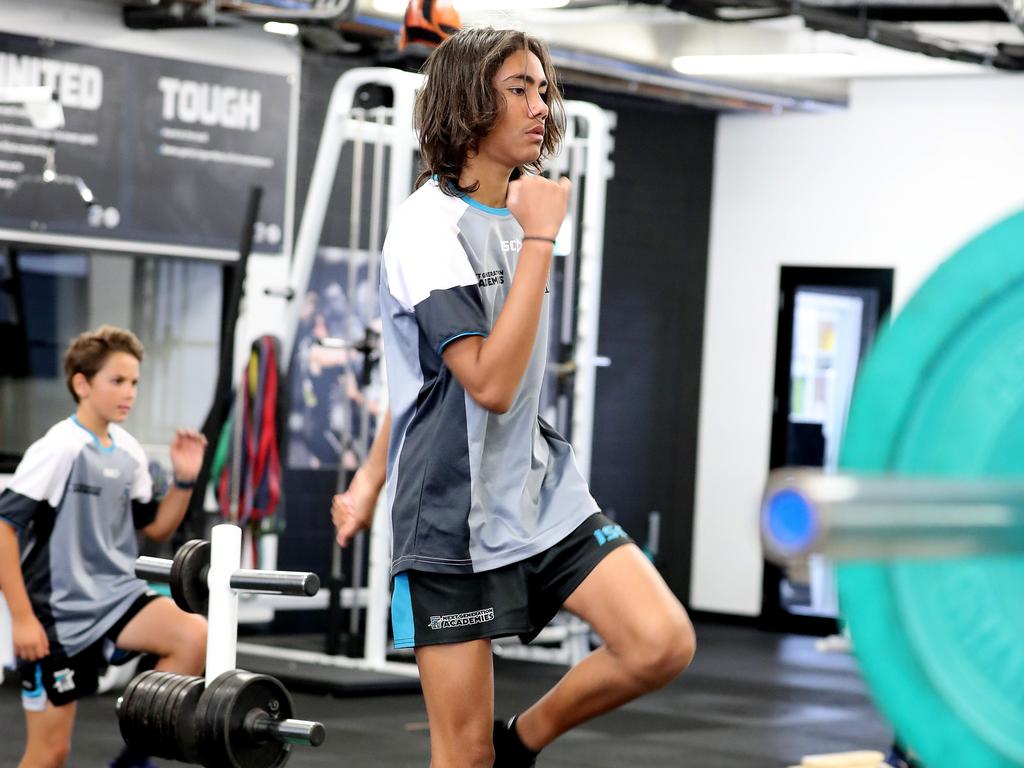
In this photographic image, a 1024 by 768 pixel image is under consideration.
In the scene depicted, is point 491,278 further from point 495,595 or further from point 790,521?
point 790,521

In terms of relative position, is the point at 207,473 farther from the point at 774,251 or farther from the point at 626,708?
the point at 774,251

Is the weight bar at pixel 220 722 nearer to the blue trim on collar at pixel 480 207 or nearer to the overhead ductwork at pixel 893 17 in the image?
the blue trim on collar at pixel 480 207

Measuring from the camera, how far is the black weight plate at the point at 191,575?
9.16 ft

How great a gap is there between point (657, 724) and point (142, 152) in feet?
10.8

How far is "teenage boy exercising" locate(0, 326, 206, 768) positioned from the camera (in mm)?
3766

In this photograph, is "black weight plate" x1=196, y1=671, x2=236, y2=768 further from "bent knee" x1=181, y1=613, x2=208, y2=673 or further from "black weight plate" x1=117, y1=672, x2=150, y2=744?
"bent knee" x1=181, y1=613, x2=208, y2=673

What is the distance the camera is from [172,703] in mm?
2770

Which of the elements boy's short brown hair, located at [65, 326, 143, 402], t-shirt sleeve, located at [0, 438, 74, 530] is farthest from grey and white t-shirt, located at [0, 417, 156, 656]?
boy's short brown hair, located at [65, 326, 143, 402]

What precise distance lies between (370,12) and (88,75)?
4.01 feet

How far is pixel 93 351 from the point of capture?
4.11 m

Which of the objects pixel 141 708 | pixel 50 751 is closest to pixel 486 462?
pixel 141 708

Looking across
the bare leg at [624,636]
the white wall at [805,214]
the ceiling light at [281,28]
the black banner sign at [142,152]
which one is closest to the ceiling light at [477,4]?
the ceiling light at [281,28]

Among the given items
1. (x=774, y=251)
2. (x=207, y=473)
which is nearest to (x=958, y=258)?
(x=207, y=473)

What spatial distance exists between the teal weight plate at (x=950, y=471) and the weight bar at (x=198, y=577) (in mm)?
1863
